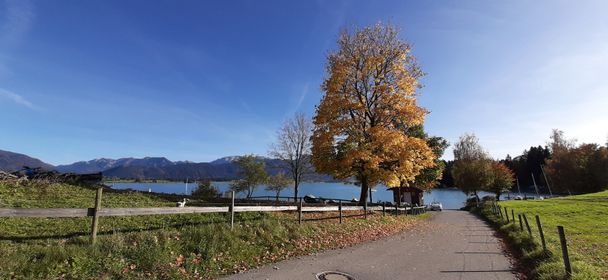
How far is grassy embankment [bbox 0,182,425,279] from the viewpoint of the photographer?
7559 mm

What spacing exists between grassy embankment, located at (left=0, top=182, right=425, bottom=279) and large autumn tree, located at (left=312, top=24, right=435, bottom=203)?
6.31 metres

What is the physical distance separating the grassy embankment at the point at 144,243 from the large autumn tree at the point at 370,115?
20.7ft

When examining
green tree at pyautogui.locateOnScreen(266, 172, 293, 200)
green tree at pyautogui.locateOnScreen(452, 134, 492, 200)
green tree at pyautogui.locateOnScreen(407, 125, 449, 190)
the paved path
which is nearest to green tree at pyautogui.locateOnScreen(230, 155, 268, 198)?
green tree at pyautogui.locateOnScreen(266, 172, 293, 200)

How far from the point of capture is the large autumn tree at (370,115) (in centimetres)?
2145

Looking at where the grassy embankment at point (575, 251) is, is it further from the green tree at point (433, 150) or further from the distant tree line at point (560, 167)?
the distant tree line at point (560, 167)

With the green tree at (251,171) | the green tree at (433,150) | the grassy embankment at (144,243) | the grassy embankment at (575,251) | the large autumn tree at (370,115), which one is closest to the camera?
the grassy embankment at (144,243)

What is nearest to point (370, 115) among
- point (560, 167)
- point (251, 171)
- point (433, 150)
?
point (433, 150)

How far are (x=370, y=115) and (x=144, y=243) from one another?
57.5ft

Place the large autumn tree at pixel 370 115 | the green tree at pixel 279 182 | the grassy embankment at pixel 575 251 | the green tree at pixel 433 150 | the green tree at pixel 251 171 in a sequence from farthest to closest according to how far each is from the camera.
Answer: the green tree at pixel 279 182
the green tree at pixel 251 171
the green tree at pixel 433 150
the large autumn tree at pixel 370 115
the grassy embankment at pixel 575 251

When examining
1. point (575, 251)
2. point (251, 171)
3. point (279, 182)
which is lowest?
point (575, 251)

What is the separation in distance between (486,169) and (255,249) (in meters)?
61.7

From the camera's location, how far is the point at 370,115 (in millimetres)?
23531

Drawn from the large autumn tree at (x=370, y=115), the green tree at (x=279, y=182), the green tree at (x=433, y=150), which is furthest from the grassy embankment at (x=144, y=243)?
the green tree at (x=279, y=182)

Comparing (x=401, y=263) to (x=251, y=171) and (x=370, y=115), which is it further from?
(x=251, y=171)
